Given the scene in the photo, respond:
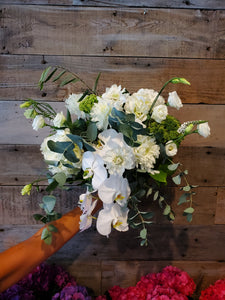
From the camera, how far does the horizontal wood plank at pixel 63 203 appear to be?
1.19 metres

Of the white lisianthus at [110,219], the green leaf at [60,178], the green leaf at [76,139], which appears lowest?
the white lisianthus at [110,219]

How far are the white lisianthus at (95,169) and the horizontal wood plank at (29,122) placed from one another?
1.50 feet

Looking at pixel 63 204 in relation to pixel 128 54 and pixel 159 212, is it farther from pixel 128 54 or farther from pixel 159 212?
pixel 128 54

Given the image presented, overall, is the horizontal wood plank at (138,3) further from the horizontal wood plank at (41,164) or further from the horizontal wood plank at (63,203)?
the horizontal wood plank at (63,203)

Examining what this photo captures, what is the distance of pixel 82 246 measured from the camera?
4.08 feet

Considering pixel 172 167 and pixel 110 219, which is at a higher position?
pixel 172 167

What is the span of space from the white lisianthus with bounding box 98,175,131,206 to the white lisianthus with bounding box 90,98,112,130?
0.16 m

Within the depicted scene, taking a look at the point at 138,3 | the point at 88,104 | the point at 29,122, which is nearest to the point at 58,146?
the point at 88,104

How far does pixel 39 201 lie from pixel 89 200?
1.59 ft

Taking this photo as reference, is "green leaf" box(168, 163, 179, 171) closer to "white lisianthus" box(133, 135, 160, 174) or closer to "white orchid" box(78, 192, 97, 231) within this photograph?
"white lisianthus" box(133, 135, 160, 174)

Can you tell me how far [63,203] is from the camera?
1.20 m

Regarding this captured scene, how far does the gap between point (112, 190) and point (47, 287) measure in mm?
642

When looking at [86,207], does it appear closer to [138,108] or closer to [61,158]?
[61,158]

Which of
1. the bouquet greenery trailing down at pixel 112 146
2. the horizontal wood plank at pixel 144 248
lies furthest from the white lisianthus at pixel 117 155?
the horizontal wood plank at pixel 144 248
